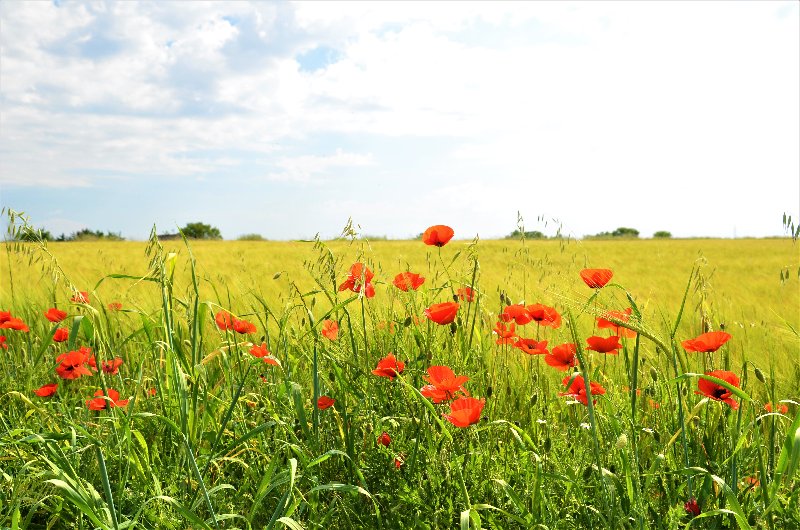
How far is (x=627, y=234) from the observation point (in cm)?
3036

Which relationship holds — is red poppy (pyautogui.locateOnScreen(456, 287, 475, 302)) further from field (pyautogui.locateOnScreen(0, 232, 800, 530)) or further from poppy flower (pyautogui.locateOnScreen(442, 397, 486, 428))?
poppy flower (pyautogui.locateOnScreen(442, 397, 486, 428))

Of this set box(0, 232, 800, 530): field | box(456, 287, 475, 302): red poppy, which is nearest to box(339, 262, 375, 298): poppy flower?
box(0, 232, 800, 530): field

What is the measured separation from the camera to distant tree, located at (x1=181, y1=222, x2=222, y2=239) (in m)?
20.8

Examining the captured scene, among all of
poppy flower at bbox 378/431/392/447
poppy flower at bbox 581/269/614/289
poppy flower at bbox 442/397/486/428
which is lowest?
poppy flower at bbox 378/431/392/447

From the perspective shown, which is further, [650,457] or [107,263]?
[107,263]

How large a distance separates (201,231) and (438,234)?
71.3ft

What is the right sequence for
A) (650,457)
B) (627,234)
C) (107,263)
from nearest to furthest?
(650,457), (107,263), (627,234)

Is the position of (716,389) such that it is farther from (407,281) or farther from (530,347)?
(407,281)

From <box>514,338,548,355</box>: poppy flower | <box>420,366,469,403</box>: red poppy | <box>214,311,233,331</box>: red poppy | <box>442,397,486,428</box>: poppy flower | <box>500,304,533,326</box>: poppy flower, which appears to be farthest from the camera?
<box>214,311,233,331</box>: red poppy

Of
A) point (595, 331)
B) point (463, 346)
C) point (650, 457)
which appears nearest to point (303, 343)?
point (463, 346)

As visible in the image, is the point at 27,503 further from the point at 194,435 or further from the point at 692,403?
the point at 692,403

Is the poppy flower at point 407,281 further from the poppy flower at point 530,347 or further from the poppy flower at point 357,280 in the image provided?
the poppy flower at point 530,347

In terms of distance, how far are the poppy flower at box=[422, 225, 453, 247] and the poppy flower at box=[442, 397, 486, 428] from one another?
0.73 meters

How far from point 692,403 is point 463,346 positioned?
2.28 feet
